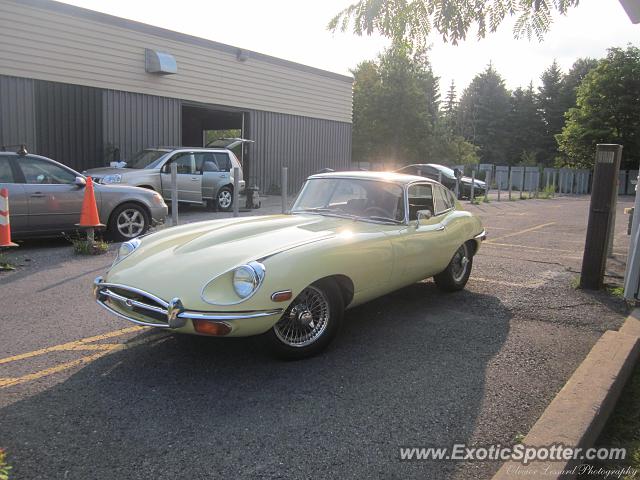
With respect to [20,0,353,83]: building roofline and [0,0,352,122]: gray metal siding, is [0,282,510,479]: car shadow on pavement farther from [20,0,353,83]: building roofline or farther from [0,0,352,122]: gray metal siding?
[20,0,353,83]: building roofline

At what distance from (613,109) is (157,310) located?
4505 cm

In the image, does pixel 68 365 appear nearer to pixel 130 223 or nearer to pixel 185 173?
pixel 130 223

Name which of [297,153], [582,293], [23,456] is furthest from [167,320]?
[297,153]

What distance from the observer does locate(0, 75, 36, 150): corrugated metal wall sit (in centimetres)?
1241

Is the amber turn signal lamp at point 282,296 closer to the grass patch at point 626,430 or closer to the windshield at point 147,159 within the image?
the grass patch at point 626,430

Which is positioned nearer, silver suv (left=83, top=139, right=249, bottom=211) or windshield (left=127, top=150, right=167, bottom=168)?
silver suv (left=83, top=139, right=249, bottom=211)

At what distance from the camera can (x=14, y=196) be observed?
7938 mm

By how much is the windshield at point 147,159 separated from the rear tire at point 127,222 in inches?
133

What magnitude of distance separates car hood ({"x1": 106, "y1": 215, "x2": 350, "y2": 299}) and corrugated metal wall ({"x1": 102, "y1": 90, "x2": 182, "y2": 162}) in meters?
10.8

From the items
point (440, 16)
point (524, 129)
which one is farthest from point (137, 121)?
point (524, 129)

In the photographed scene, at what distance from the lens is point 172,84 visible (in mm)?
15805

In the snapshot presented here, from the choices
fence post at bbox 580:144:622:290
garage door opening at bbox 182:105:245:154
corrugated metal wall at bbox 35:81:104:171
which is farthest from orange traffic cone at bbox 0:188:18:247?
garage door opening at bbox 182:105:245:154

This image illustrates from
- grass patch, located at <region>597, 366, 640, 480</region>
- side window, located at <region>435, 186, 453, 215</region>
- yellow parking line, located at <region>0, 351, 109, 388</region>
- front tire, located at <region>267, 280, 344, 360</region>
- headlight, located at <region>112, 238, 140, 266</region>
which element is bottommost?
grass patch, located at <region>597, 366, 640, 480</region>

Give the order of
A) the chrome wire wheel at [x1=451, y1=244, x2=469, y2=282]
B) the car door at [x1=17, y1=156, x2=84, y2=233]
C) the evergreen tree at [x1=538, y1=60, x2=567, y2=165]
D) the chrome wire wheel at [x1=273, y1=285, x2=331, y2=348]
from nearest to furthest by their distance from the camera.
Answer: the chrome wire wheel at [x1=273, y1=285, x2=331, y2=348] < the chrome wire wheel at [x1=451, y1=244, x2=469, y2=282] < the car door at [x1=17, y1=156, x2=84, y2=233] < the evergreen tree at [x1=538, y1=60, x2=567, y2=165]
